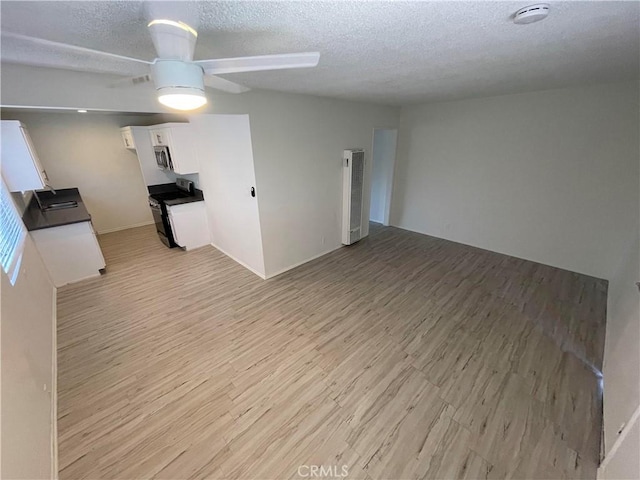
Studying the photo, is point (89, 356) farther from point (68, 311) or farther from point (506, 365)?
point (506, 365)

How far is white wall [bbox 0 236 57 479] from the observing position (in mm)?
1177

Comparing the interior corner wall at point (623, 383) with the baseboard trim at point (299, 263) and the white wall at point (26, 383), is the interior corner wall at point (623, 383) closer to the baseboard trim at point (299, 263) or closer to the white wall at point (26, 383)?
the white wall at point (26, 383)

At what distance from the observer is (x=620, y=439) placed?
4.47 feet

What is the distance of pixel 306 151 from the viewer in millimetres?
3277

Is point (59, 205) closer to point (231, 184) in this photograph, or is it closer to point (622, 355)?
point (231, 184)

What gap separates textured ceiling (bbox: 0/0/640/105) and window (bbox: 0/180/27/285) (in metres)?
1.47

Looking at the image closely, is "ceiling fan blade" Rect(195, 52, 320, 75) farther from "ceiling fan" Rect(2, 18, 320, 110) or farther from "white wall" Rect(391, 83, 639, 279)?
"white wall" Rect(391, 83, 639, 279)

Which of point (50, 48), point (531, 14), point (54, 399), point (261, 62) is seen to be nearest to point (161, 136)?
point (50, 48)

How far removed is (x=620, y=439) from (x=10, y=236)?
4.81 meters

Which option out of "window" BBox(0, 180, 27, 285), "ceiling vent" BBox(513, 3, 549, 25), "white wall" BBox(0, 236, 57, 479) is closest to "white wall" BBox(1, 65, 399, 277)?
"window" BBox(0, 180, 27, 285)

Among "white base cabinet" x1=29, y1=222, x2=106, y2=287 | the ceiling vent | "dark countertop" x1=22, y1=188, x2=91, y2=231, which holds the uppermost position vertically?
the ceiling vent

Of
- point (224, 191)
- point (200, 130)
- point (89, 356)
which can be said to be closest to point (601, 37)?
point (224, 191)

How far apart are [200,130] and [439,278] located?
4043 mm

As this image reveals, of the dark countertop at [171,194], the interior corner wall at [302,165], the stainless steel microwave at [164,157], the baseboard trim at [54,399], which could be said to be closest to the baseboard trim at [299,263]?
the interior corner wall at [302,165]
